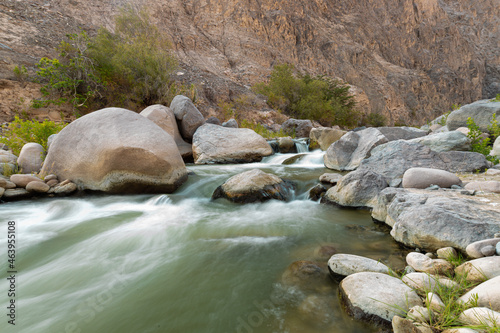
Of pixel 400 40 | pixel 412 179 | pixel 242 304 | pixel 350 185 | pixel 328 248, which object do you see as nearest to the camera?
pixel 242 304

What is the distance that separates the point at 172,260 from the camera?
288 cm

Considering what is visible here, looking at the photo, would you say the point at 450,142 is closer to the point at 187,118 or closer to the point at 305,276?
the point at 305,276

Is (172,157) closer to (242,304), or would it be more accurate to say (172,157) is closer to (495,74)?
(242,304)

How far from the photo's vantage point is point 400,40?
4281cm

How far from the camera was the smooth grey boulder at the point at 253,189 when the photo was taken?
4590mm

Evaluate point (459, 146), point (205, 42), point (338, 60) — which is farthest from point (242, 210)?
point (338, 60)

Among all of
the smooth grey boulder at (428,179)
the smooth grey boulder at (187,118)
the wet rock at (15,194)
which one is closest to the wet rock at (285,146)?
the smooth grey boulder at (187,118)

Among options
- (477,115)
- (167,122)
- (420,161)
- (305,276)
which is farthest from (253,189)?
(477,115)

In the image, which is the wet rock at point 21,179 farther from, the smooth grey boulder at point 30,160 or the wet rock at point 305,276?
the wet rock at point 305,276

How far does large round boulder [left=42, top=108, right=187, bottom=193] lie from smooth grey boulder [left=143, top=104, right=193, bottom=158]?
291 centimetres

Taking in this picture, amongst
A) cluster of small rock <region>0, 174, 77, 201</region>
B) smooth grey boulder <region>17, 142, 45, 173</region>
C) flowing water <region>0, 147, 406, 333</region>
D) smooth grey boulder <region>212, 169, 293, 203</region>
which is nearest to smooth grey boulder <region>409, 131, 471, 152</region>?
flowing water <region>0, 147, 406, 333</region>

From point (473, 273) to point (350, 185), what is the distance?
2.41 meters

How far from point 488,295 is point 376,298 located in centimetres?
63

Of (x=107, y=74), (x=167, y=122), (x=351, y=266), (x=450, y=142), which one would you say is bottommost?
(x=351, y=266)
